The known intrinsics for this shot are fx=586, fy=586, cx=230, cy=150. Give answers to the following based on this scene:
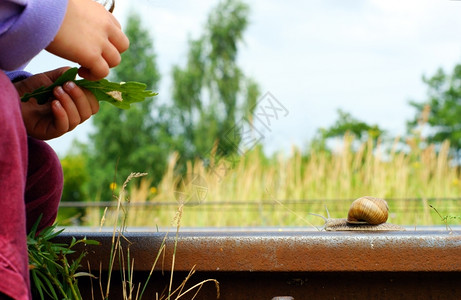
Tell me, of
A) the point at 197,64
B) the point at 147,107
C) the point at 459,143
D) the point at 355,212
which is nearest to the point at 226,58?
the point at 197,64

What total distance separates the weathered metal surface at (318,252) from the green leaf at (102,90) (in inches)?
14.3

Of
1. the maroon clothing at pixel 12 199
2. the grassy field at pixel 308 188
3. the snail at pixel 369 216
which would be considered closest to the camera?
the maroon clothing at pixel 12 199

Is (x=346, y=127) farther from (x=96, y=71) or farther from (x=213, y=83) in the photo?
(x=96, y=71)

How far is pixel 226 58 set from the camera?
2162cm

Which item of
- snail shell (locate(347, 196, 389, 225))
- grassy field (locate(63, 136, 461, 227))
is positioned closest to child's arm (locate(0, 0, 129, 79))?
snail shell (locate(347, 196, 389, 225))

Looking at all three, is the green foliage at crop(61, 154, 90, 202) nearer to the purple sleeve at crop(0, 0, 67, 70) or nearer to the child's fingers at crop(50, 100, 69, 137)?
the child's fingers at crop(50, 100, 69, 137)

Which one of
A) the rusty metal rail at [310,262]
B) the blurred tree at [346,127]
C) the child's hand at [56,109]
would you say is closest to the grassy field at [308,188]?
the rusty metal rail at [310,262]

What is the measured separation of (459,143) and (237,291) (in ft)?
68.8

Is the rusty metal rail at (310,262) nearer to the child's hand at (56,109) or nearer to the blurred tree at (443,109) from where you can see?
Answer: the child's hand at (56,109)

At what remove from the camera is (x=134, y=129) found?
66.8ft

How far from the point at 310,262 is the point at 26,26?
78cm

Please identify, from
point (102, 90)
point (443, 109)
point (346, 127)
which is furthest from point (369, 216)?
point (443, 109)

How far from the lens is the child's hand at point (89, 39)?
3.28ft

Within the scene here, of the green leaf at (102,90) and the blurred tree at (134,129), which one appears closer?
the green leaf at (102,90)
